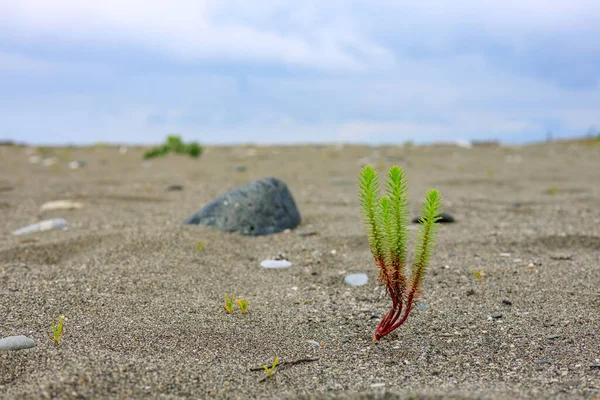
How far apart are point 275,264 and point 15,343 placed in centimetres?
184

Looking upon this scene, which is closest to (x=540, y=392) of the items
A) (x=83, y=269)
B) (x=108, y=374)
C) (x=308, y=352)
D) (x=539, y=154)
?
(x=308, y=352)

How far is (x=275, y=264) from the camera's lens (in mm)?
3971

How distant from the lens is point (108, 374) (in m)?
2.17

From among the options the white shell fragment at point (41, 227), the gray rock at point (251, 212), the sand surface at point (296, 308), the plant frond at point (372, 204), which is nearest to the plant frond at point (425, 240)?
the plant frond at point (372, 204)

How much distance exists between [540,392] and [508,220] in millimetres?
3529

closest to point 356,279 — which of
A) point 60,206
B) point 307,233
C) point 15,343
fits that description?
point 307,233

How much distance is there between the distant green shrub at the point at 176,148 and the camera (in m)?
11.9

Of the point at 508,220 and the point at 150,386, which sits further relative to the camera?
the point at 508,220

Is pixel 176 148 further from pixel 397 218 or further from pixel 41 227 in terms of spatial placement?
pixel 397 218

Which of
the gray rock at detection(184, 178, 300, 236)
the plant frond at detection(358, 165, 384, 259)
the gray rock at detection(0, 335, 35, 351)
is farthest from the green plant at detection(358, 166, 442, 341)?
the gray rock at detection(184, 178, 300, 236)

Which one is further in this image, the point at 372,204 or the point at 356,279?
the point at 356,279

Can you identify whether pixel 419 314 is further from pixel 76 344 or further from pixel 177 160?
pixel 177 160

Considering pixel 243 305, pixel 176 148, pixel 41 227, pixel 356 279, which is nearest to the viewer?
pixel 243 305

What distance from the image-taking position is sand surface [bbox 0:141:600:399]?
2221 millimetres
